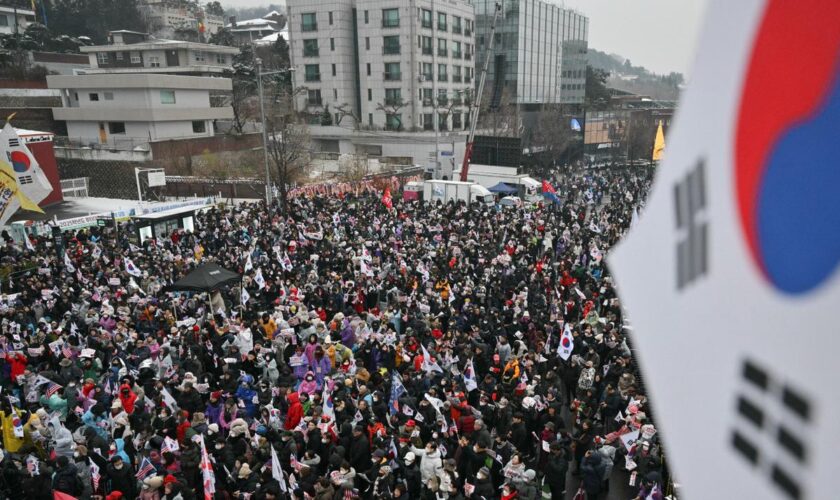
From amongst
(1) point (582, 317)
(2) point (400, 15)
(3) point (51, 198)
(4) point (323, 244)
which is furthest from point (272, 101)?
(1) point (582, 317)

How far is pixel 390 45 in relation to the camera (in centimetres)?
5816

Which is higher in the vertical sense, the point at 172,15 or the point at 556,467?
the point at 172,15

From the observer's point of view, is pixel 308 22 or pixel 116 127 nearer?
pixel 116 127

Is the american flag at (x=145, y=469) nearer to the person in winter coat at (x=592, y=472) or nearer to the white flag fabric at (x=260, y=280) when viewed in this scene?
the person in winter coat at (x=592, y=472)

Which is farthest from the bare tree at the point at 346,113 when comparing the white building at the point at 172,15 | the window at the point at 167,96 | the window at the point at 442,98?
the white building at the point at 172,15

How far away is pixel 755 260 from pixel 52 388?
1194cm

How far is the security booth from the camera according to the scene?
2223 cm

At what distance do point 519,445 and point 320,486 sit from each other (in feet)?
10.9

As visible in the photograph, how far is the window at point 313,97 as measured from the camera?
62.1 metres

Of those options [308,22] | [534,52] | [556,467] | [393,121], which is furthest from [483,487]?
[534,52]

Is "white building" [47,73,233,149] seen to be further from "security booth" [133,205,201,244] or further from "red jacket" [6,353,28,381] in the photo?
"red jacket" [6,353,28,381]

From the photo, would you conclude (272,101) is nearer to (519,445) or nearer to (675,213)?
(519,445)

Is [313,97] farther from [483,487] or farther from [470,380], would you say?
[483,487]

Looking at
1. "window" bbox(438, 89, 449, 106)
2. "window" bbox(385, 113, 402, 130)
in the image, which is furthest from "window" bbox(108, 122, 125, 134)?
"window" bbox(438, 89, 449, 106)
